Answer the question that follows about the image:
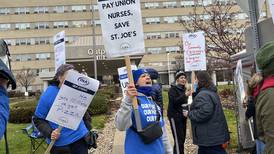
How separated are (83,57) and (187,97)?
37.4 metres

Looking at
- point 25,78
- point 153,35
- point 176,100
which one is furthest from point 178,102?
point 153,35

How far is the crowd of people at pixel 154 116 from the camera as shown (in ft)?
11.1

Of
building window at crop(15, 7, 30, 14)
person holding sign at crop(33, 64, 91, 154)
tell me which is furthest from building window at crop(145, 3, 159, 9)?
person holding sign at crop(33, 64, 91, 154)

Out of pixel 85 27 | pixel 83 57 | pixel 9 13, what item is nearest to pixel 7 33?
pixel 9 13

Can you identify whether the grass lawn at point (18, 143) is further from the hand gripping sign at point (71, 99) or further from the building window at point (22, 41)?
the building window at point (22, 41)

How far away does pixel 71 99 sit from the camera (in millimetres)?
5398

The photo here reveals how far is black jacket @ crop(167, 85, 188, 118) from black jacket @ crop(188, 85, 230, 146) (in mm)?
2182

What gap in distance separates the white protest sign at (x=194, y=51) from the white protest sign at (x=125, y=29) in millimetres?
4534

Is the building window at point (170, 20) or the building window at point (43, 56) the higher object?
the building window at point (170, 20)

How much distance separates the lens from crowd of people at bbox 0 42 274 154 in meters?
3.38

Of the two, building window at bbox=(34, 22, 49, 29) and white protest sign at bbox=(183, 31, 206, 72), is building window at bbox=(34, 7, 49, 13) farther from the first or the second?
white protest sign at bbox=(183, 31, 206, 72)

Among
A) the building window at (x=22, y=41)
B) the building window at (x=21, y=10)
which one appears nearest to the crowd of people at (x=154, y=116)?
the building window at (x=22, y=41)

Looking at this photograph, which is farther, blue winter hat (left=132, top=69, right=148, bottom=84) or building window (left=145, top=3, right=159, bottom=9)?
building window (left=145, top=3, right=159, bottom=9)

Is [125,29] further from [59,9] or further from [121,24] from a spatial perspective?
[59,9]
